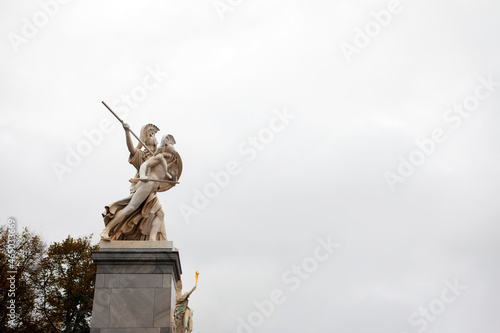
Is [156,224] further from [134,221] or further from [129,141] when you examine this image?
[129,141]

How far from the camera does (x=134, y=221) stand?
14.2 meters

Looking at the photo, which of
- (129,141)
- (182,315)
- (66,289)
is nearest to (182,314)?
(182,315)

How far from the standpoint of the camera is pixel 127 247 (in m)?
13.5

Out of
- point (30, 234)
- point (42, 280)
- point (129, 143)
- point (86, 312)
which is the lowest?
point (129, 143)

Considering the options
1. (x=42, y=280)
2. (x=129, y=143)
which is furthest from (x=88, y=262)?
(x=129, y=143)

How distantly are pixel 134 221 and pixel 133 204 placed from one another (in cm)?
47

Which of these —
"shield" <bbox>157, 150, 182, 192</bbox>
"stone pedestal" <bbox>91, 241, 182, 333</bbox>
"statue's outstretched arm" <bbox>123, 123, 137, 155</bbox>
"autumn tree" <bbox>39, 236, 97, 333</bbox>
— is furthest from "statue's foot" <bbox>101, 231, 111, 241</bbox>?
"autumn tree" <bbox>39, 236, 97, 333</bbox>

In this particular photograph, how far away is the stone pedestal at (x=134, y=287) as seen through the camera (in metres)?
12.6

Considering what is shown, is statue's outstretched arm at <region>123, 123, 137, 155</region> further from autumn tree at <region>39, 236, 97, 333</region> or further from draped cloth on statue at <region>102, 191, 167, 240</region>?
autumn tree at <region>39, 236, 97, 333</region>

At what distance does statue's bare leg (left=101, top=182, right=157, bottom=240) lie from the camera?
1395 centimetres

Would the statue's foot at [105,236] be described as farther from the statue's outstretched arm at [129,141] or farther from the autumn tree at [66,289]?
the autumn tree at [66,289]

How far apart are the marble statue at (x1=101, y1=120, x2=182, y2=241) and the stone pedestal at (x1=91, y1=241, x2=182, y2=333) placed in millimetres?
629

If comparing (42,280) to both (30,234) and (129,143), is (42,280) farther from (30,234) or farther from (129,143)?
(129,143)

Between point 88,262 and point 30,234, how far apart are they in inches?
162
